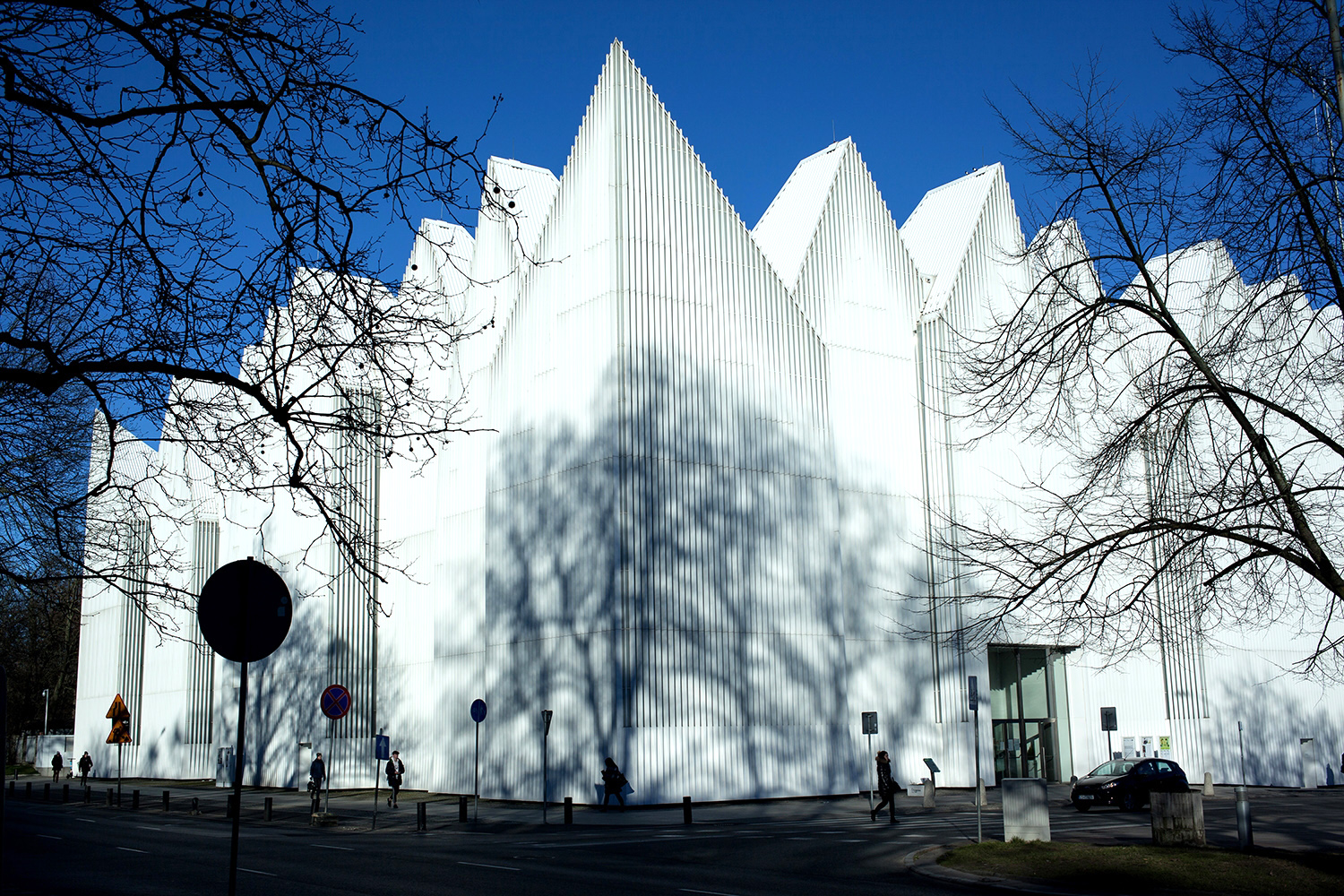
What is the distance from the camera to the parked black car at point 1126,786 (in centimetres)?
3303

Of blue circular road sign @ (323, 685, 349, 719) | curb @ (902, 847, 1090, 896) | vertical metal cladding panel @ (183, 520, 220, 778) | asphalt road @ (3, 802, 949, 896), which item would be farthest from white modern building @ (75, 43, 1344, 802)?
curb @ (902, 847, 1090, 896)

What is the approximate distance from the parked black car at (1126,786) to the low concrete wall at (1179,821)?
53.3ft

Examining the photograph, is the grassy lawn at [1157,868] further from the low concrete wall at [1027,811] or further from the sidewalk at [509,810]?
the sidewalk at [509,810]

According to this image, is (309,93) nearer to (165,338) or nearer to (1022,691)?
(165,338)

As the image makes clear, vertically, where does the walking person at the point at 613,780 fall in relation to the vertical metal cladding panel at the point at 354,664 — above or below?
below

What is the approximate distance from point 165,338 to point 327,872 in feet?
34.2

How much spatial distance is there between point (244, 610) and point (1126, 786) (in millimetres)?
31332

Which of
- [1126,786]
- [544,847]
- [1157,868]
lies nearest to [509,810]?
[544,847]

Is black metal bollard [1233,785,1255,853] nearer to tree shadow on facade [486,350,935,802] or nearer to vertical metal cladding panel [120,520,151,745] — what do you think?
tree shadow on facade [486,350,935,802]

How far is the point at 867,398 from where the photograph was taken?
4112 centimetres

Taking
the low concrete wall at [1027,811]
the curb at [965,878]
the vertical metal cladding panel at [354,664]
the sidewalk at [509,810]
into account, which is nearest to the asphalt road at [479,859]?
the curb at [965,878]

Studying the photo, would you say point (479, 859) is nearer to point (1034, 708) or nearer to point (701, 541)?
point (701, 541)

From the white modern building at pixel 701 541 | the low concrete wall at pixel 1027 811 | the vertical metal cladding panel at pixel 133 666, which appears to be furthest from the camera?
the vertical metal cladding panel at pixel 133 666

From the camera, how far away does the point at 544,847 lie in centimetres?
2166
